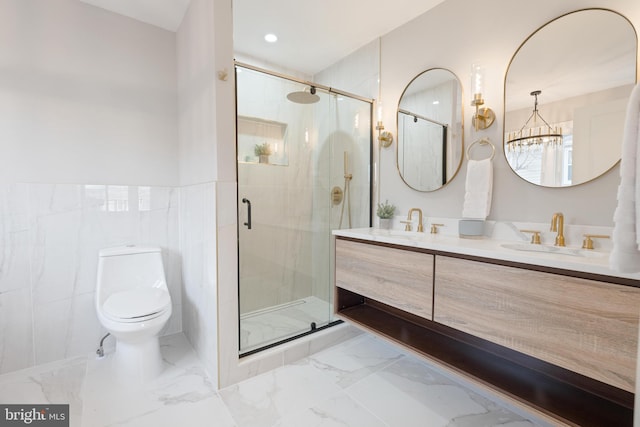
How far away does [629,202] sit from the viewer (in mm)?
843

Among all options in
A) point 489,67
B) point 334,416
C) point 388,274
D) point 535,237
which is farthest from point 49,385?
point 489,67

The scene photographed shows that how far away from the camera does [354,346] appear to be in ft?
7.26

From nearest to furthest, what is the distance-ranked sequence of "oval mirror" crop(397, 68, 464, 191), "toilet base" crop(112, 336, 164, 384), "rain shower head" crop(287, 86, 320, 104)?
"toilet base" crop(112, 336, 164, 384) → "oval mirror" crop(397, 68, 464, 191) → "rain shower head" crop(287, 86, 320, 104)

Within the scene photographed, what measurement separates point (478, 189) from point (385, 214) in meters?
0.68

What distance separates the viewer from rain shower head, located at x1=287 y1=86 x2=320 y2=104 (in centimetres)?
229

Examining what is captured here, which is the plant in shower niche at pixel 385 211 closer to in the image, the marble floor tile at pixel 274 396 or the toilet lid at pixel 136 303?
the marble floor tile at pixel 274 396

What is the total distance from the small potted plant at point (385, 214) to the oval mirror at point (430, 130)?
231 millimetres

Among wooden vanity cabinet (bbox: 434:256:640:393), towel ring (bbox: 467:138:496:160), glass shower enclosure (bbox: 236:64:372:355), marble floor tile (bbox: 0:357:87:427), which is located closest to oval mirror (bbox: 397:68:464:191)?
towel ring (bbox: 467:138:496:160)

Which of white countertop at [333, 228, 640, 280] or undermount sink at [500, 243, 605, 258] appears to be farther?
undermount sink at [500, 243, 605, 258]

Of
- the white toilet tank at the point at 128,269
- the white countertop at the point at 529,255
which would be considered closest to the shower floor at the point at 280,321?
the white toilet tank at the point at 128,269

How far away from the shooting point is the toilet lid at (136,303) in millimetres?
1687

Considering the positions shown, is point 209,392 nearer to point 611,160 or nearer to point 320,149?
point 320,149

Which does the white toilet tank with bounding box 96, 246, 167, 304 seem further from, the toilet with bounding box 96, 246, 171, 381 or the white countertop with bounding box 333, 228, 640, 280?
the white countertop with bounding box 333, 228, 640, 280

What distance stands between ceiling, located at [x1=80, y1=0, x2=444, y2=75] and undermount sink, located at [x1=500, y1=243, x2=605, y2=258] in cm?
164
